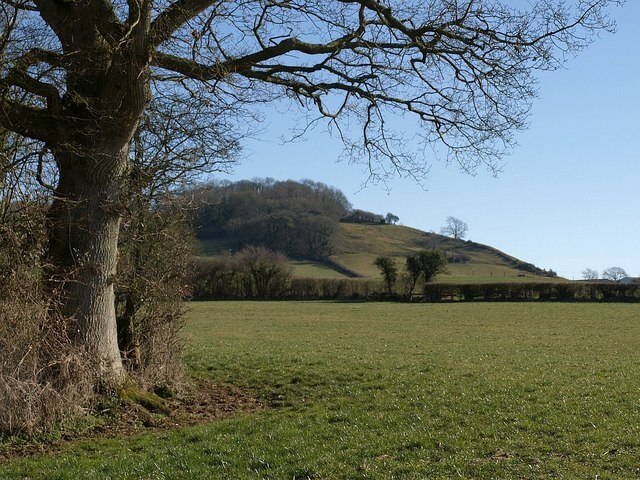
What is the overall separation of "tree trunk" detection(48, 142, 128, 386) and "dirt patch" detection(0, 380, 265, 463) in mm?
767

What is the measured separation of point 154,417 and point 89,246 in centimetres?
312

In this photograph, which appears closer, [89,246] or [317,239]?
[89,246]

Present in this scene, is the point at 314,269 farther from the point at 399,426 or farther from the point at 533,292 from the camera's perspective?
the point at 399,426

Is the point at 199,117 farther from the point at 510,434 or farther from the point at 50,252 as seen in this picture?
the point at 510,434

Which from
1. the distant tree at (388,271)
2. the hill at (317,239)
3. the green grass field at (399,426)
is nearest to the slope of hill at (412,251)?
the hill at (317,239)

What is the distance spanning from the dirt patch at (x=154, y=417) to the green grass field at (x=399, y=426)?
388 millimetres

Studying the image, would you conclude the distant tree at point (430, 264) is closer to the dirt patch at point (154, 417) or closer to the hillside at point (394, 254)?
the hillside at point (394, 254)

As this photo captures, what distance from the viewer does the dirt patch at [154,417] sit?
31.6 ft

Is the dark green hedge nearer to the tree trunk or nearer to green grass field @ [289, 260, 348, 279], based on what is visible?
green grass field @ [289, 260, 348, 279]

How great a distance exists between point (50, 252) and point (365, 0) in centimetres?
736

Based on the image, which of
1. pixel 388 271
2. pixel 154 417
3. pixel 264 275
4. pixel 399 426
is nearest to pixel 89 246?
pixel 154 417

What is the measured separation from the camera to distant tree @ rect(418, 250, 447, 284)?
76.9 meters

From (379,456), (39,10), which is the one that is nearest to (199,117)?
(39,10)

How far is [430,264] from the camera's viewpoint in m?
76.9
